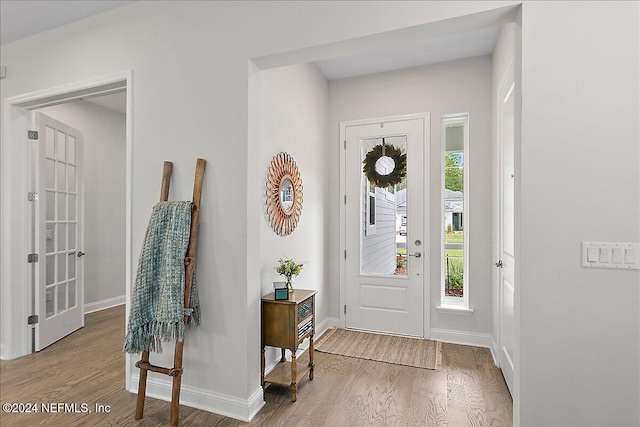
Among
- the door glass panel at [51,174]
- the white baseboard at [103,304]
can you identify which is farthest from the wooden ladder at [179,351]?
the white baseboard at [103,304]

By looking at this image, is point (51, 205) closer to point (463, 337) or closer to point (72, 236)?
point (72, 236)

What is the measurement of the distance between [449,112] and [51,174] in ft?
13.2

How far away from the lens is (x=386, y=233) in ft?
11.8

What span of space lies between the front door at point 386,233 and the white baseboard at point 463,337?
0.16 metres

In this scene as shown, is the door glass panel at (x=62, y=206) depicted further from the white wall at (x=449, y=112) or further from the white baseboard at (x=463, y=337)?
the white baseboard at (x=463, y=337)

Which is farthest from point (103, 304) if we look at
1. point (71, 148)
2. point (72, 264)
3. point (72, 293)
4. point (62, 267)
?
point (71, 148)

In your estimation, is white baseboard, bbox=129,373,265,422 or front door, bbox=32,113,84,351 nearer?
white baseboard, bbox=129,373,265,422

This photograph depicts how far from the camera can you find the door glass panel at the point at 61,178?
3.54 m

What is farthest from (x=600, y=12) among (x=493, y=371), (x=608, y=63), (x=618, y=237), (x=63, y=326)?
(x=63, y=326)

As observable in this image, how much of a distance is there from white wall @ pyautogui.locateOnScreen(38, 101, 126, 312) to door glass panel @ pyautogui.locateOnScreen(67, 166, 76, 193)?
2.09 ft

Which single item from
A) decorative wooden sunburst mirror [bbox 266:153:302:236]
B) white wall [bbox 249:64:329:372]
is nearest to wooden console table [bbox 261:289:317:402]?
white wall [bbox 249:64:329:372]

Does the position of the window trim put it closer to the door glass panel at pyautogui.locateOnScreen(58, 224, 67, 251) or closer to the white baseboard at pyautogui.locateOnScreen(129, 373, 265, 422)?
the white baseboard at pyautogui.locateOnScreen(129, 373, 265, 422)

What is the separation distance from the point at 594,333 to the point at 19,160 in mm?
4132

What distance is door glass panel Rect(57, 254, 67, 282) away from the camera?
3.46m
